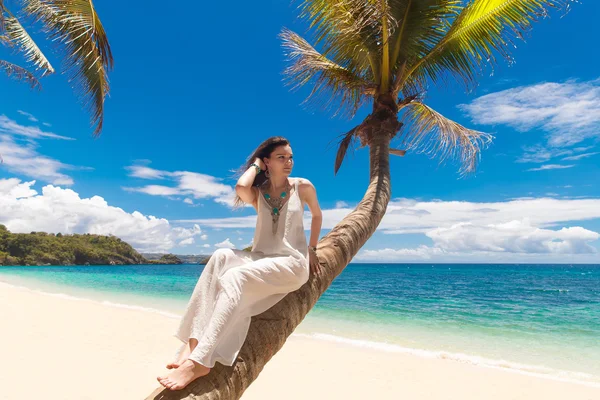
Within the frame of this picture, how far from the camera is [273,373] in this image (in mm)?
7270

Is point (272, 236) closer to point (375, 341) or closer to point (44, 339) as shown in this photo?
point (44, 339)

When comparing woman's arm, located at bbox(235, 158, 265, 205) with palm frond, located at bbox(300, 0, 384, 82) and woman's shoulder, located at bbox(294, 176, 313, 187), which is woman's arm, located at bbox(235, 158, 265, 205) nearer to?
woman's shoulder, located at bbox(294, 176, 313, 187)

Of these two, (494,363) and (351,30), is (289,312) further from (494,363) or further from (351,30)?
(494,363)

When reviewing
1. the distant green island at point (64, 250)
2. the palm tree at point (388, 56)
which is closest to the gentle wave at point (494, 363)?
the palm tree at point (388, 56)

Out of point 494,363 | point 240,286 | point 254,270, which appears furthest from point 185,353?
point 494,363

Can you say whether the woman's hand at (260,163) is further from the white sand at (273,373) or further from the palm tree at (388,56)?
the white sand at (273,373)

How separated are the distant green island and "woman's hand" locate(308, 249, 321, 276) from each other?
80164mm

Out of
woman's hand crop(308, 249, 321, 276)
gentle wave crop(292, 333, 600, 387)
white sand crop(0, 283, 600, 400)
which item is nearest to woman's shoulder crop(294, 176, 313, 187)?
woman's hand crop(308, 249, 321, 276)

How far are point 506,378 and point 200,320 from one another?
7436 mm

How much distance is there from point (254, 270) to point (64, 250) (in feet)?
296

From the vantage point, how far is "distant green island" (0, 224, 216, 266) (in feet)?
228

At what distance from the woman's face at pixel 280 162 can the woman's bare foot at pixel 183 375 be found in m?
1.43

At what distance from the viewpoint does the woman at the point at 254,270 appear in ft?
7.00

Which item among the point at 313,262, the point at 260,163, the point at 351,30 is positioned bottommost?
the point at 313,262
